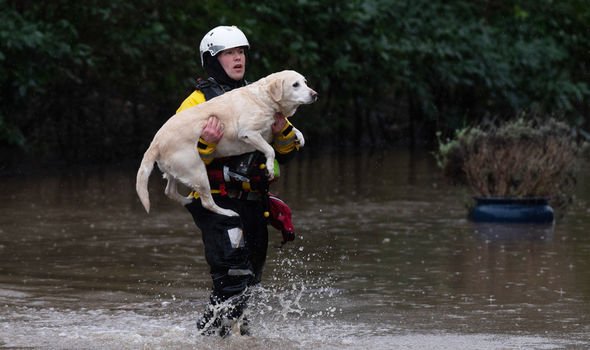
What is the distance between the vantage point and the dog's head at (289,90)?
25.1 ft

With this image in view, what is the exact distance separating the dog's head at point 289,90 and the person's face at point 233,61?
31cm

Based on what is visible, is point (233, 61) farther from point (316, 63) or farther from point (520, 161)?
point (316, 63)

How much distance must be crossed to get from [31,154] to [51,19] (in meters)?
2.71

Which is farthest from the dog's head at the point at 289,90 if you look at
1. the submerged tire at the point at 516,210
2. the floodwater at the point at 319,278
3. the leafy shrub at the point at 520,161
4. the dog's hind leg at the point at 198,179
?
the submerged tire at the point at 516,210

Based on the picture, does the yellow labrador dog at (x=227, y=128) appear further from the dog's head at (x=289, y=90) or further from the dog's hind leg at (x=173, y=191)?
the dog's hind leg at (x=173, y=191)

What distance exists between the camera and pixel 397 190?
63.5 feet

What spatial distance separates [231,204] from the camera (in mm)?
7848

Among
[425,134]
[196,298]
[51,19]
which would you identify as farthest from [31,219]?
[425,134]

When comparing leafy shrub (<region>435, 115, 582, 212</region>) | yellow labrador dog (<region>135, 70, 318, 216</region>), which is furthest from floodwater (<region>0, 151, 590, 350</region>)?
yellow labrador dog (<region>135, 70, 318, 216</region>)

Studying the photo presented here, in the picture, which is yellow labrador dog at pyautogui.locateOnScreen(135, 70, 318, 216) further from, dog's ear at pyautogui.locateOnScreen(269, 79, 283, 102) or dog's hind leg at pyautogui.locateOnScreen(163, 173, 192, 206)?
dog's hind leg at pyautogui.locateOnScreen(163, 173, 192, 206)

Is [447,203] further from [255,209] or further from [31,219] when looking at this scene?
[255,209]

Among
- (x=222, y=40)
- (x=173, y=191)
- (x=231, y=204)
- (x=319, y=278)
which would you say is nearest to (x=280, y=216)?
(x=231, y=204)

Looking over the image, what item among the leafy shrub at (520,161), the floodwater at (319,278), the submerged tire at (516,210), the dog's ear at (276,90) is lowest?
the floodwater at (319,278)

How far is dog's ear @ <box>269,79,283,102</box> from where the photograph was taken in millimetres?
7652
